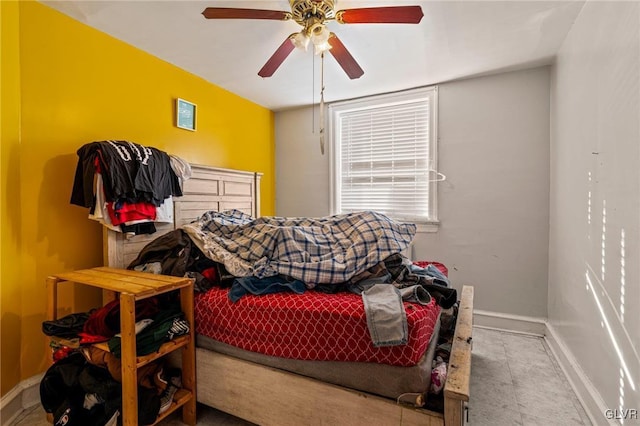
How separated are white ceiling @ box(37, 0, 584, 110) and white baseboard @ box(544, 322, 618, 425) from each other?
228 cm

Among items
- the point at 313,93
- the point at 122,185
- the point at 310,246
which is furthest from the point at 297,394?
the point at 313,93

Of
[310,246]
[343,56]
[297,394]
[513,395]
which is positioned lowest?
[513,395]

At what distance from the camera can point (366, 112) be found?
3557 millimetres

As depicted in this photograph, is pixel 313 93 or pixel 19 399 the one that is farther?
pixel 313 93

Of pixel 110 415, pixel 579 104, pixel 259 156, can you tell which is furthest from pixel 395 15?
pixel 259 156

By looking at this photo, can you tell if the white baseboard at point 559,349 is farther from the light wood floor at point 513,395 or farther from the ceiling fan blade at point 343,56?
the ceiling fan blade at point 343,56

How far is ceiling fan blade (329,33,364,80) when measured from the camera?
72.1 inches

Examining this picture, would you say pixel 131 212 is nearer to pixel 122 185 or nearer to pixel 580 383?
pixel 122 185

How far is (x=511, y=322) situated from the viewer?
9.18ft

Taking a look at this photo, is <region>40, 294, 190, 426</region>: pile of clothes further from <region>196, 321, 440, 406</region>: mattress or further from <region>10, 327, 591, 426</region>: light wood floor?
<region>196, 321, 440, 406</region>: mattress

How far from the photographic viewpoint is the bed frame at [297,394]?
1.14 metres

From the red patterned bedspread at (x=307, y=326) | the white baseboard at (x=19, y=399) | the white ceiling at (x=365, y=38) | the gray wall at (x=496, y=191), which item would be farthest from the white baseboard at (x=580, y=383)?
the white baseboard at (x=19, y=399)

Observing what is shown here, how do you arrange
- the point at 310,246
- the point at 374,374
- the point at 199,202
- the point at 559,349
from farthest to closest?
the point at 199,202 → the point at 559,349 → the point at 310,246 → the point at 374,374

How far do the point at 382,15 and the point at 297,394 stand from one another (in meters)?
1.90
